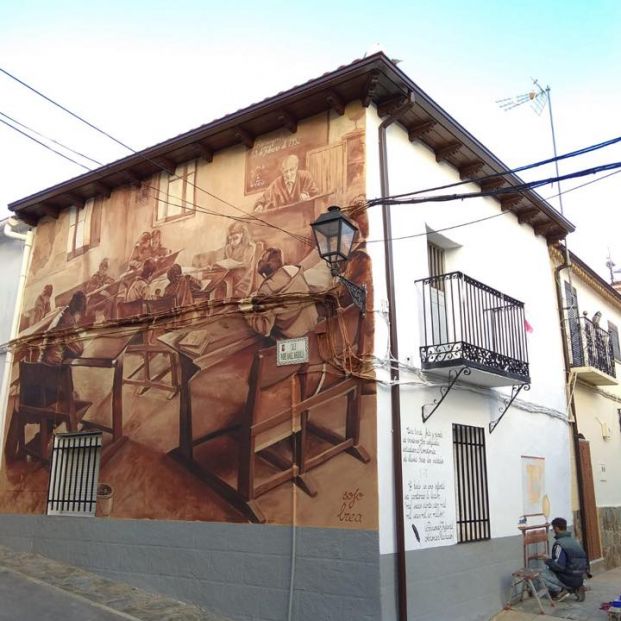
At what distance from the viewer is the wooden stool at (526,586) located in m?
8.11

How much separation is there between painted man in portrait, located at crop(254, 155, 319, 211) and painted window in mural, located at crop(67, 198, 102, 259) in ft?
11.1

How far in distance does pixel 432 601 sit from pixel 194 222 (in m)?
5.73

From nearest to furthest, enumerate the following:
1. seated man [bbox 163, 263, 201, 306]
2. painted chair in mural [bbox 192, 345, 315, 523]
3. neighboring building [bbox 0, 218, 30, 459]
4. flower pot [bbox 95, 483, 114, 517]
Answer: painted chair in mural [bbox 192, 345, 315, 523]
flower pot [bbox 95, 483, 114, 517]
seated man [bbox 163, 263, 201, 306]
neighboring building [bbox 0, 218, 30, 459]

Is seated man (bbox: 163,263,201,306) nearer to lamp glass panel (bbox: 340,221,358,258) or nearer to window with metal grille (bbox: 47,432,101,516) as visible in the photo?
window with metal grille (bbox: 47,432,101,516)

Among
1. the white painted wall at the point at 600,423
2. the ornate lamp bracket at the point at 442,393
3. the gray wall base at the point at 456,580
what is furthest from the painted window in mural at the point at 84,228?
the white painted wall at the point at 600,423

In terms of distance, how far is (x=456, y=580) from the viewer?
7324 mm

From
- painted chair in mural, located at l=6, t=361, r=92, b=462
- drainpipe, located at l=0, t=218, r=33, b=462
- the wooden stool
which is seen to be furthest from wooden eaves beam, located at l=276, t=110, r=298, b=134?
the wooden stool

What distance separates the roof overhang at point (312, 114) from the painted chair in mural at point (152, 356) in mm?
2126

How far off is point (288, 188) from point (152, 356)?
3.00 metres

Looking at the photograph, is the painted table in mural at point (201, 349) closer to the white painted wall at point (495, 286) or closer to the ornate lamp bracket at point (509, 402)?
the white painted wall at point (495, 286)

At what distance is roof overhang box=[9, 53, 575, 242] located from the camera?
24.8 ft

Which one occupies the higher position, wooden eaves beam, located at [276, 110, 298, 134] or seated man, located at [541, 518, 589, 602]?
wooden eaves beam, located at [276, 110, 298, 134]

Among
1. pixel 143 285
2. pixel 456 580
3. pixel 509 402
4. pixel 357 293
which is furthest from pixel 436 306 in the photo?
pixel 143 285

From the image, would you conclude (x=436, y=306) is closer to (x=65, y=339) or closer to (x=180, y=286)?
(x=180, y=286)
